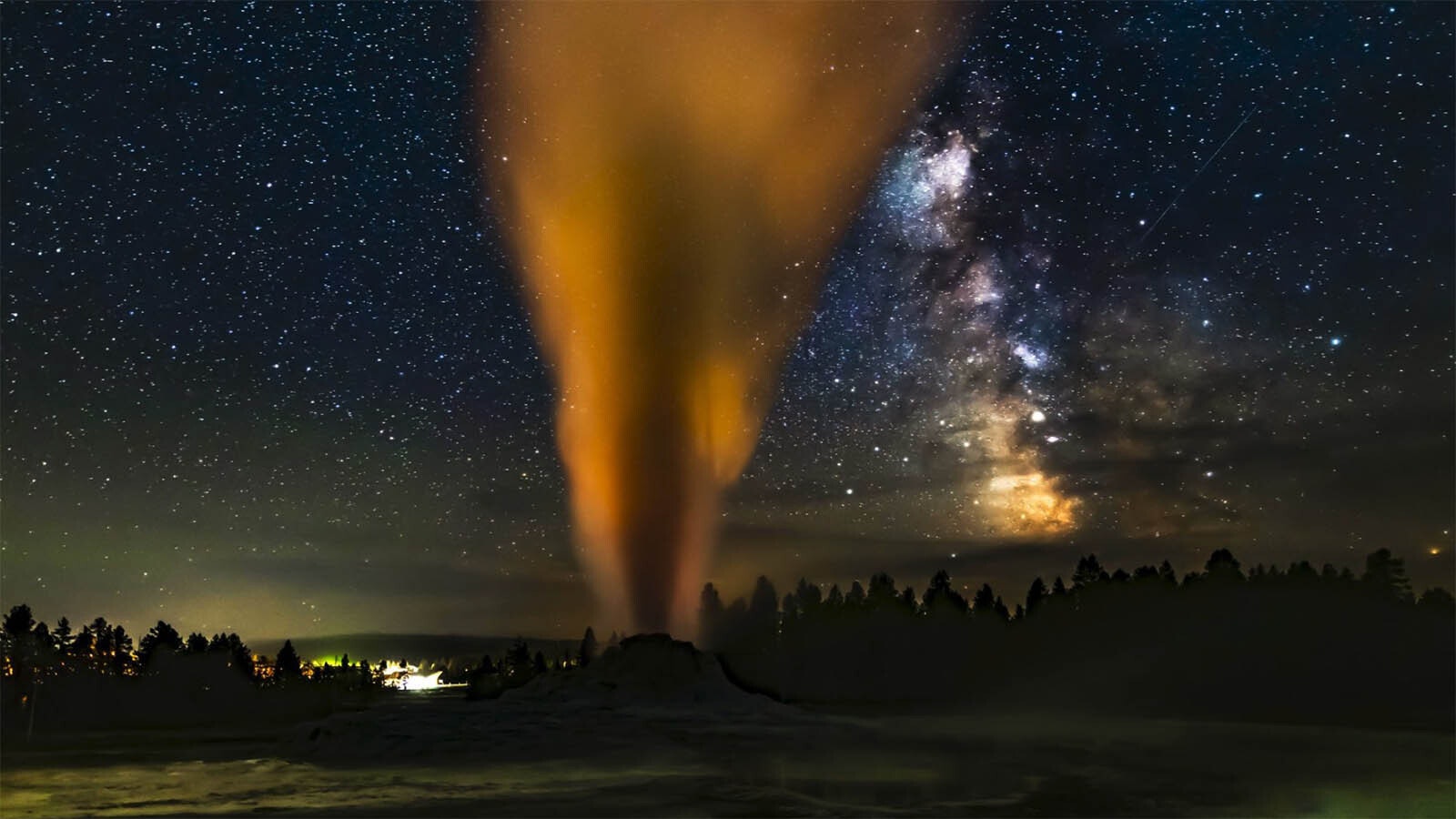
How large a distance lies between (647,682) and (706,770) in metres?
28.3

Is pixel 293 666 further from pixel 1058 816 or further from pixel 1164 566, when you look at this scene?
pixel 1058 816

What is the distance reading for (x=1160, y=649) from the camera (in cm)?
13725

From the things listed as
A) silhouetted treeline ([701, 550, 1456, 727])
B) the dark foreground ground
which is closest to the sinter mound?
the dark foreground ground

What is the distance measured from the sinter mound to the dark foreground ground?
2095mm

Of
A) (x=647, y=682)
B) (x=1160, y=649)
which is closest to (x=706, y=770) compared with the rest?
(x=647, y=682)

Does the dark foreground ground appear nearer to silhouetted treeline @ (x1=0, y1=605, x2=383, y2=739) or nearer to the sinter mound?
the sinter mound

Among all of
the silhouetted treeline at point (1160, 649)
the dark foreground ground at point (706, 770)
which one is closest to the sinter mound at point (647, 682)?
the dark foreground ground at point (706, 770)

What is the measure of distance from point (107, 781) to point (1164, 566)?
147 m

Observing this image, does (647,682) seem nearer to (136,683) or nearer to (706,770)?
(706,770)

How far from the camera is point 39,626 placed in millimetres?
167125

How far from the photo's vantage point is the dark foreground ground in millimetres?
27266

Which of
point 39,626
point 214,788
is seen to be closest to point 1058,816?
point 214,788

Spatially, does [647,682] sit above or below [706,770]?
above

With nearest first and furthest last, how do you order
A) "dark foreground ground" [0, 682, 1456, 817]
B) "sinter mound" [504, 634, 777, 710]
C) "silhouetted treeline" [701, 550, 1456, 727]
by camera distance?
1. "dark foreground ground" [0, 682, 1456, 817]
2. "sinter mound" [504, 634, 777, 710]
3. "silhouetted treeline" [701, 550, 1456, 727]
